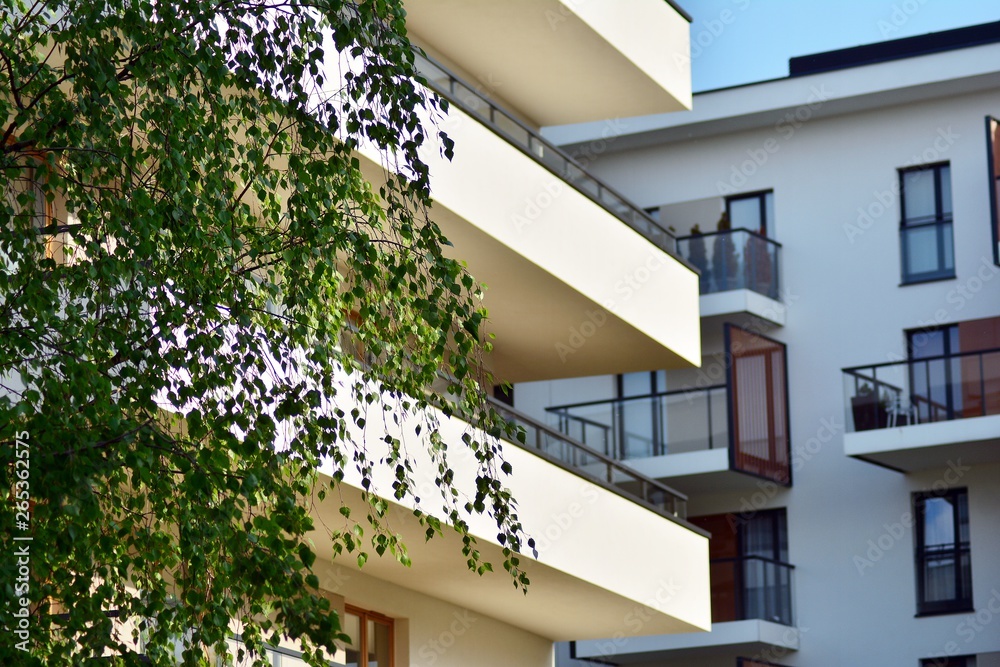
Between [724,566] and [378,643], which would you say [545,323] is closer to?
[378,643]

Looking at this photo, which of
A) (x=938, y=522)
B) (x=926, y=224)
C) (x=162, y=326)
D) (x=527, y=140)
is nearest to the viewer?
(x=162, y=326)

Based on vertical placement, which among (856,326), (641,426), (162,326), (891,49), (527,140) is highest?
(891,49)

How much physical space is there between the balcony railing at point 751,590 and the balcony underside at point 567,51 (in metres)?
10.9

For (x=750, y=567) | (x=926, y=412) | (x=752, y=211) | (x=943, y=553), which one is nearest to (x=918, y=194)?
(x=752, y=211)

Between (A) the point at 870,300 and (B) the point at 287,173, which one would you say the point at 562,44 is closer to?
(B) the point at 287,173

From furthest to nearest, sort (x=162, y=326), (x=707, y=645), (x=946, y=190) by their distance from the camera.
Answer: (x=946, y=190), (x=707, y=645), (x=162, y=326)

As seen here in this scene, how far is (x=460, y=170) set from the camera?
48.8 ft

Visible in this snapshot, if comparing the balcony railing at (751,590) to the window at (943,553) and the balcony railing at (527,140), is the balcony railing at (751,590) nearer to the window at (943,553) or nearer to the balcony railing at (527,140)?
the window at (943,553)

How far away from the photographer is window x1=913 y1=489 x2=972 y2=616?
2759 cm

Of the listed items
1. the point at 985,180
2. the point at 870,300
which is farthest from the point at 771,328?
the point at 985,180

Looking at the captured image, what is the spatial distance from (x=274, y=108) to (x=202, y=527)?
2293 millimetres

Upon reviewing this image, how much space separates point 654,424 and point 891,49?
8.70 metres

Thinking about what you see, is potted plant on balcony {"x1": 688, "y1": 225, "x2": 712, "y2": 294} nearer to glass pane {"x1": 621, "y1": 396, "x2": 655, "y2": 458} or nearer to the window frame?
glass pane {"x1": 621, "y1": 396, "x2": 655, "y2": 458}

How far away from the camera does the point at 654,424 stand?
28797 millimetres
